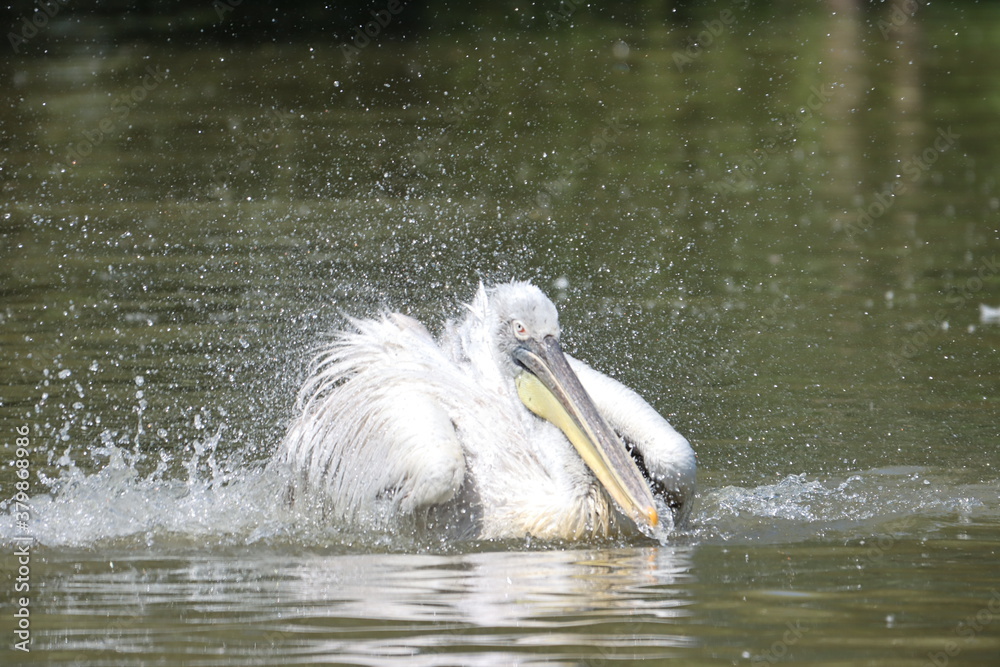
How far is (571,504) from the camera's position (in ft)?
18.6

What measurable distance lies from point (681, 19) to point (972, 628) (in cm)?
2128

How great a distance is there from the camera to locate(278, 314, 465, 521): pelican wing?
558 centimetres

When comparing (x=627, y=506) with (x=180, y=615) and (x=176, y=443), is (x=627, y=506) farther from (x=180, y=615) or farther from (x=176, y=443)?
(x=176, y=443)
